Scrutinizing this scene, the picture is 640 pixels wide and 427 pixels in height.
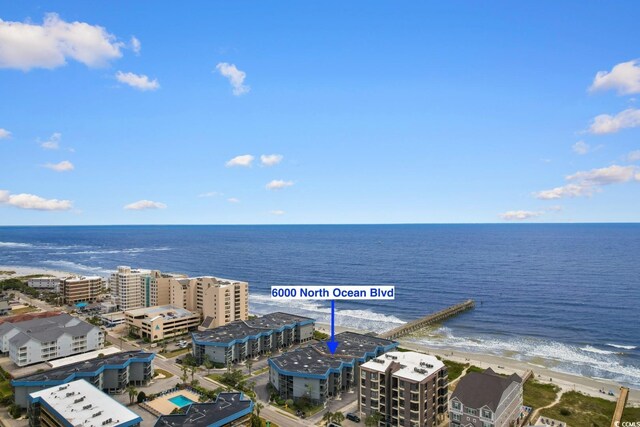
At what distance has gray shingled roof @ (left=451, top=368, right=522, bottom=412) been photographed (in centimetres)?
5388

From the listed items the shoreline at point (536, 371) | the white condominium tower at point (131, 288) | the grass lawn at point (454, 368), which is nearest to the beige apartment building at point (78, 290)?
the white condominium tower at point (131, 288)

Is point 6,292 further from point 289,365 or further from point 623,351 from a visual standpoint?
point 623,351

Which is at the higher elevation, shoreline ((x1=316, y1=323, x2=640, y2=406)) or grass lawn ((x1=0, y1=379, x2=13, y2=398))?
grass lawn ((x1=0, y1=379, x2=13, y2=398))

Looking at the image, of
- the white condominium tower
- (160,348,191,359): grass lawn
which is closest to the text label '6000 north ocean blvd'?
(160,348,191,359): grass lawn

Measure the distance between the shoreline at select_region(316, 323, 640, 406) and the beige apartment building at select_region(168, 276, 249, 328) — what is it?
146ft

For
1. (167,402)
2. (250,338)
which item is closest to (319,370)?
(250,338)

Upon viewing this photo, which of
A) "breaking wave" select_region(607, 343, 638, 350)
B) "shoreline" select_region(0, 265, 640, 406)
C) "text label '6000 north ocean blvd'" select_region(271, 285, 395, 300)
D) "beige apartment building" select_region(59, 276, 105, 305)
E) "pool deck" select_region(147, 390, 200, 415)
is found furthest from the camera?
"beige apartment building" select_region(59, 276, 105, 305)

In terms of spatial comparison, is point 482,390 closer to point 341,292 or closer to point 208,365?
point 341,292

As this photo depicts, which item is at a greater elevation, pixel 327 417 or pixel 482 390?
pixel 482 390

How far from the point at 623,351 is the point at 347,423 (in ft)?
252

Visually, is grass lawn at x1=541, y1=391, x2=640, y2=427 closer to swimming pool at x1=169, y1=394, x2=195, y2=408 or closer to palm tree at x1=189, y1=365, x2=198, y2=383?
swimming pool at x1=169, y1=394, x2=195, y2=408

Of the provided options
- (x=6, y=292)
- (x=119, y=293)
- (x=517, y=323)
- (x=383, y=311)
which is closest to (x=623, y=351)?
(x=517, y=323)

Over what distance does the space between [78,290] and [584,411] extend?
14948cm

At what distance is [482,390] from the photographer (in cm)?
5547
